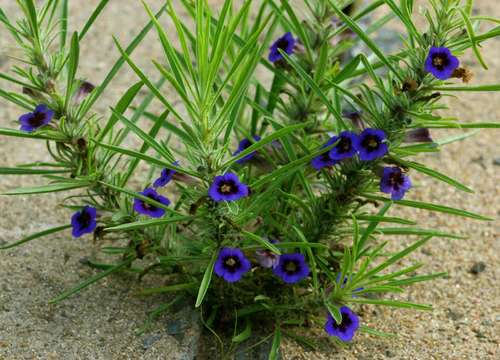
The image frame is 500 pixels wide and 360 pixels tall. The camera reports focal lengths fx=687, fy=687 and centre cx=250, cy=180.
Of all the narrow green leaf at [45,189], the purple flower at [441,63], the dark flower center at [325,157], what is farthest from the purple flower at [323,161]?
the narrow green leaf at [45,189]

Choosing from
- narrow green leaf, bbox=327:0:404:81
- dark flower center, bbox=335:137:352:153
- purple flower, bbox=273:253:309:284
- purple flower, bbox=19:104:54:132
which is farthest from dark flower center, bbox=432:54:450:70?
purple flower, bbox=19:104:54:132

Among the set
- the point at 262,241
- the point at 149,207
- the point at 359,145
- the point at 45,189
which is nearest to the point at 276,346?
the point at 262,241

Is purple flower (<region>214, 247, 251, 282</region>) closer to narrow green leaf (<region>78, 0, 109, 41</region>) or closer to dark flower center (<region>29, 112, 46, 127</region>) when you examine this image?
dark flower center (<region>29, 112, 46, 127</region>)

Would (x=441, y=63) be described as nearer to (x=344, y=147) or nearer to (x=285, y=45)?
(x=344, y=147)

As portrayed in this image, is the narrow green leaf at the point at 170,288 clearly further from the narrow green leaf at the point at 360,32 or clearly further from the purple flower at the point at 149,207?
the narrow green leaf at the point at 360,32

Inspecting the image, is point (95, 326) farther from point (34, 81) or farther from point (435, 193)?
point (435, 193)
